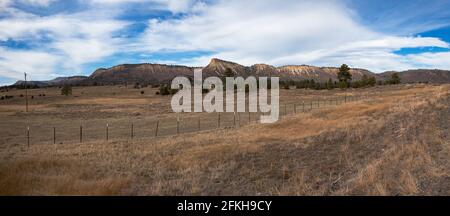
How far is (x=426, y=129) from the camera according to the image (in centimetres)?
1741

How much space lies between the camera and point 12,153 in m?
21.1

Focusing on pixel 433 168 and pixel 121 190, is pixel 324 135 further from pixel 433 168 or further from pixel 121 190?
pixel 121 190

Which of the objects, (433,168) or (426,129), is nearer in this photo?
(433,168)

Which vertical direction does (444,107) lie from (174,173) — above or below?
above

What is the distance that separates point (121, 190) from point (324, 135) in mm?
12591

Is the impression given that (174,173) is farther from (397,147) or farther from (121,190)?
(397,147)

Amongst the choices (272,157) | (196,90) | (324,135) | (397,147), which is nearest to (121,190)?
(272,157)

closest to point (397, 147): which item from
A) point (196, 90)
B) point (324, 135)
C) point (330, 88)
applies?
point (324, 135)
